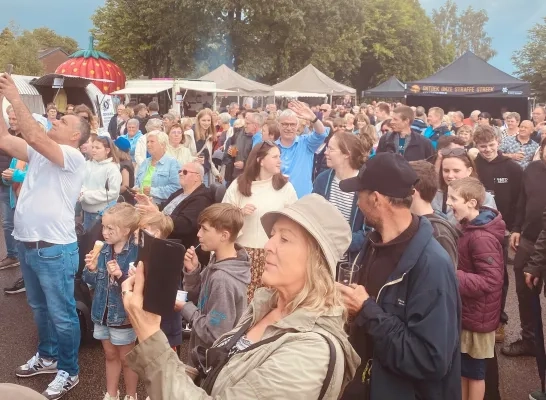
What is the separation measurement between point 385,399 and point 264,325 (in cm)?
69

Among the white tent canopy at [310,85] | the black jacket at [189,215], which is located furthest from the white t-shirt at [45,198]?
the white tent canopy at [310,85]

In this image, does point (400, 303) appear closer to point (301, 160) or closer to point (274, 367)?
point (274, 367)

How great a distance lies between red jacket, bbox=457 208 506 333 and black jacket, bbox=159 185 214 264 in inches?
87.8

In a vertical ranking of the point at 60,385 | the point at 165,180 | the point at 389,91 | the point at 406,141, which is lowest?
the point at 60,385

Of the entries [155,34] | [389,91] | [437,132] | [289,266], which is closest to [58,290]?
[289,266]

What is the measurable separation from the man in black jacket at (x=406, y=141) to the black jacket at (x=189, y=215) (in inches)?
118

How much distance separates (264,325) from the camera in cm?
188

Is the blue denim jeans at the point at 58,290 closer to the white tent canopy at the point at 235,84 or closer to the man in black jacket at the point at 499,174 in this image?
the man in black jacket at the point at 499,174

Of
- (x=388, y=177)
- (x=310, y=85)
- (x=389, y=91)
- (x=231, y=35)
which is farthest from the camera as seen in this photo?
(x=231, y=35)

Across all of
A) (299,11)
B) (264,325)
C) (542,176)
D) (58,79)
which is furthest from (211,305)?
(299,11)

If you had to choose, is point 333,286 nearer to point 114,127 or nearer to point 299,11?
point 114,127

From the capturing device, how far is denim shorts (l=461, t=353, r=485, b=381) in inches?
130

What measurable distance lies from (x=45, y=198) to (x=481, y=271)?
293cm

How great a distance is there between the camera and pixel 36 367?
4293 millimetres
